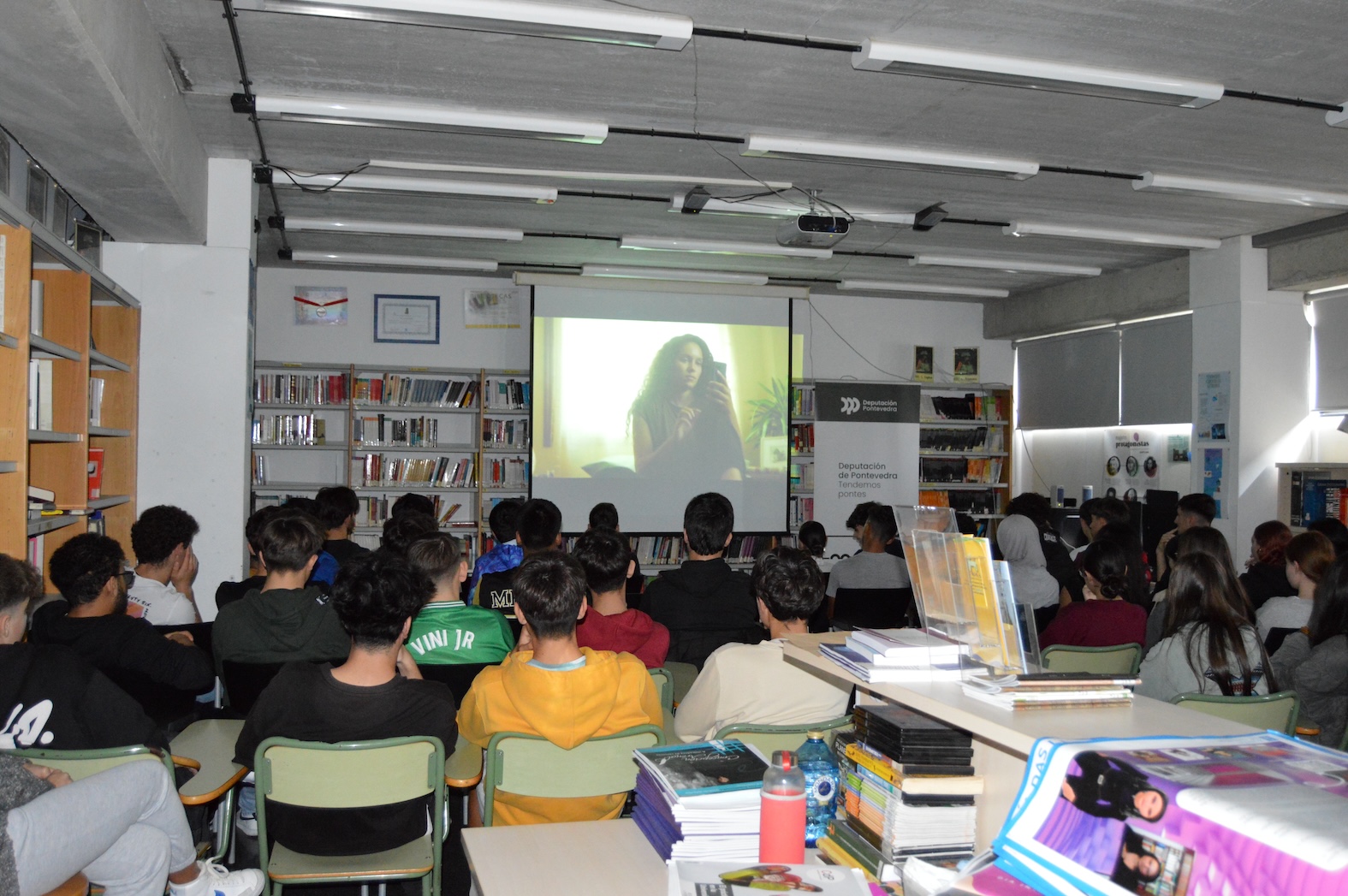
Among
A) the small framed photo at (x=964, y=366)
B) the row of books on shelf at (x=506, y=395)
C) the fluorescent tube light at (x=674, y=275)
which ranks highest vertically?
the fluorescent tube light at (x=674, y=275)

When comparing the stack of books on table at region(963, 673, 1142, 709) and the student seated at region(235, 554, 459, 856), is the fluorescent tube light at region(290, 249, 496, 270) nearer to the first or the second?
the student seated at region(235, 554, 459, 856)

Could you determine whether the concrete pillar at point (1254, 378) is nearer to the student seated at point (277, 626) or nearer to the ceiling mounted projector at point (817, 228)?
the ceiling mounted projector at point (817, 228)

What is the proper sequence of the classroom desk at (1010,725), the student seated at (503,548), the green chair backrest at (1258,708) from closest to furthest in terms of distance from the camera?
the classroom desk at (1010,725)
the green chair backrest at (1258,708)
the student seated at (503,548)

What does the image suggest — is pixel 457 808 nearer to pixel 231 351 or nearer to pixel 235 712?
pixel 235 712

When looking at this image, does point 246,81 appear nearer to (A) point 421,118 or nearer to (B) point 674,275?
(A) point 421,118

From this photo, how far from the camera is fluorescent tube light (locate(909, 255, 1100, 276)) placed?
747 centimetres

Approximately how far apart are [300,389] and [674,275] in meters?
3.28

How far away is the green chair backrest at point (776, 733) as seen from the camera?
2303mm

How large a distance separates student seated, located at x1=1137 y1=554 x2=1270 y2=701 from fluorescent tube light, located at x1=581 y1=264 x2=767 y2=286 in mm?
5627

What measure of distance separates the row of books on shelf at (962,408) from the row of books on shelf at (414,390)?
4448mm

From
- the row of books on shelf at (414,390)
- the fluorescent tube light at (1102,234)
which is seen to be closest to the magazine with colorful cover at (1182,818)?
the fluorescent tube light at (1102,234)

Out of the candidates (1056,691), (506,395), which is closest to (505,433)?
(506,395)

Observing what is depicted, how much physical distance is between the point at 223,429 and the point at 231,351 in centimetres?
43

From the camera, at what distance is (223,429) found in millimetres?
5492
